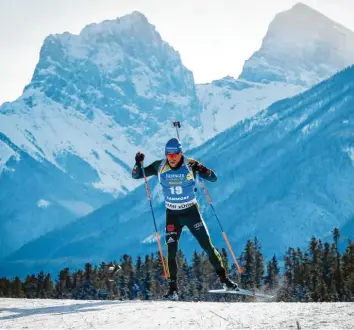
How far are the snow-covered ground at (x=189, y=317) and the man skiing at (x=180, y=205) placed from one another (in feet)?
8.22

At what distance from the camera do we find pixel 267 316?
1049 centimetres

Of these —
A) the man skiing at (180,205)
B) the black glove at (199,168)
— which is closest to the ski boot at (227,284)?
the man skiing at (180,205)

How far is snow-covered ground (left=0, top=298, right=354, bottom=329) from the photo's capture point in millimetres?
9820

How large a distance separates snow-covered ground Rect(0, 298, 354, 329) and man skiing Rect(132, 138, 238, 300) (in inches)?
98.6

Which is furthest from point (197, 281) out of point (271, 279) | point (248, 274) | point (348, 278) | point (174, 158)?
point (174, 158)

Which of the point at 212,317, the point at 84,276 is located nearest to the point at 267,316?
the point at 212,317

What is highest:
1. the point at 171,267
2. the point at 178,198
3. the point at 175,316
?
the point at 178,198

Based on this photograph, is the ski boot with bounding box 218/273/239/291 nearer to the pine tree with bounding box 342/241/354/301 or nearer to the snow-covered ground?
the snow-covered ground

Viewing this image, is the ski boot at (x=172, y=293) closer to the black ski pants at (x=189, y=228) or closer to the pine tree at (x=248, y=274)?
the black ski pants at (x=189, y=228)

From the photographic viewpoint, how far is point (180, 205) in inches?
603

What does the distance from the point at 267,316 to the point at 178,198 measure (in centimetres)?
526

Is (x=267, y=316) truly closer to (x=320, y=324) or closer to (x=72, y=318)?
(x=320, y=324)

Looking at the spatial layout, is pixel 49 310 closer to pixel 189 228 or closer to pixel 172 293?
pixel 172 293

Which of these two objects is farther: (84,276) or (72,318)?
(84,276)
